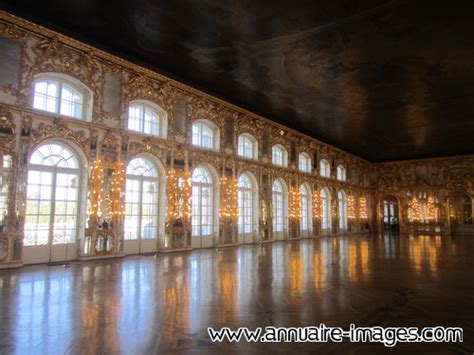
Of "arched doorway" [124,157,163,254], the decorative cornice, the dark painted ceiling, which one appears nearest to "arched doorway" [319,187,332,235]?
the dark painted ceiling

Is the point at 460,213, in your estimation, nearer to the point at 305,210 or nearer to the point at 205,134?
the point at 305,210

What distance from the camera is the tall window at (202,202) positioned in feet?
45.2

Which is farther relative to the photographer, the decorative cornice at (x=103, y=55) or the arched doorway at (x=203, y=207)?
→ the arched doorway at (x=203, y=207)

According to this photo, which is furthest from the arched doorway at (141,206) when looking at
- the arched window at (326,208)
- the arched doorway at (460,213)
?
the arched doorway at (460,213)

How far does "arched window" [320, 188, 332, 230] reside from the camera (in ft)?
74.4

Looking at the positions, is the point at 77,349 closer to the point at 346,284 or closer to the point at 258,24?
the point at 346,284

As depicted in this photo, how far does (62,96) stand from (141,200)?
4.07 metres

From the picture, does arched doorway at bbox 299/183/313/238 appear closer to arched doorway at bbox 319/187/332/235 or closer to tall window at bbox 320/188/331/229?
arched doorway at bbox 319/187/332/235

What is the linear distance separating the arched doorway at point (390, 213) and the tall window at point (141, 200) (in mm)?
22344

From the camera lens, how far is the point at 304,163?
69.1ft

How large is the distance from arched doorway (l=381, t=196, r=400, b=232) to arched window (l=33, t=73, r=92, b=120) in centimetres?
2528

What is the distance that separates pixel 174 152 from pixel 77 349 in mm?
9956

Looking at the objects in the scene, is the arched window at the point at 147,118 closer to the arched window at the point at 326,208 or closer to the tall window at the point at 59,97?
the tall window at the point at 59,97

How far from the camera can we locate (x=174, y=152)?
1286cm
